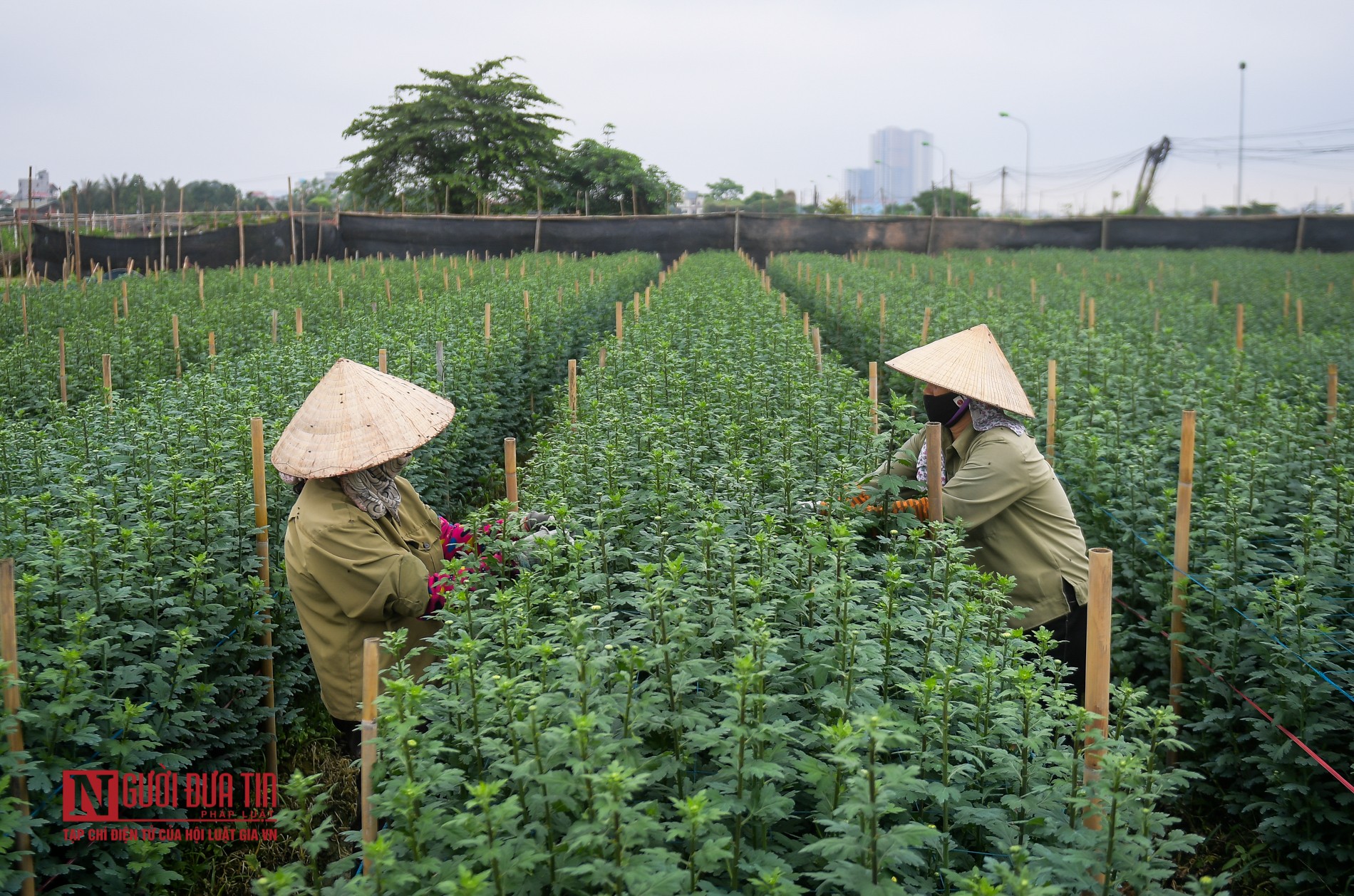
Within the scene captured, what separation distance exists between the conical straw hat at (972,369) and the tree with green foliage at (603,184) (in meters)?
45.1

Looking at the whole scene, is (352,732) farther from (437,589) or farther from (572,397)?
(572,397)

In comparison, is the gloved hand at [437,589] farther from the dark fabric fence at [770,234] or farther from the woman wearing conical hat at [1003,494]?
the dark fabric fence at [770,234]

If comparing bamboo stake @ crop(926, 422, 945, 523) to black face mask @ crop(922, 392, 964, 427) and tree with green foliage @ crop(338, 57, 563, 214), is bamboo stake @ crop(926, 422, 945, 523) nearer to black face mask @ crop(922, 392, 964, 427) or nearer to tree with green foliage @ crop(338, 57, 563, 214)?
black face mask @ crop(922, 392, 964, 427)

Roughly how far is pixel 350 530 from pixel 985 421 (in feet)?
9.52

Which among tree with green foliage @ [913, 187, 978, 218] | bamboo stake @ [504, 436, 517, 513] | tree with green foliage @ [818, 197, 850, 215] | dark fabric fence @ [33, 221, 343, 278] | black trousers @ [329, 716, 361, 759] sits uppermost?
tree with green foliage @ [913, 187, 978, 218]

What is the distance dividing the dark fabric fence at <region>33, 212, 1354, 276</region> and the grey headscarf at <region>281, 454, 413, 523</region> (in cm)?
2947

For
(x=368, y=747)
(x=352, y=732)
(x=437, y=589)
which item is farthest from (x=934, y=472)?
(x=352, y=732)

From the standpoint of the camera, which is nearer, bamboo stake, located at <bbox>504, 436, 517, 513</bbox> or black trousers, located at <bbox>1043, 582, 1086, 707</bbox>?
bamboo stake, located at <bbox>504, 436, 517, 513</bbox>

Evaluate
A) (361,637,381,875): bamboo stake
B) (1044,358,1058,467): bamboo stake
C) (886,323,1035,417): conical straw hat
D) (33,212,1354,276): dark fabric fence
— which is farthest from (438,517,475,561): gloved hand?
(33,212,1354,276): dark fabric fence

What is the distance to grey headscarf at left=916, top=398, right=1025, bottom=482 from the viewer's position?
4512 mm

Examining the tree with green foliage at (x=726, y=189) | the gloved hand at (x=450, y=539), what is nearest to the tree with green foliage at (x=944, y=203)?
the tree with green foliage at (x=726, y=189)

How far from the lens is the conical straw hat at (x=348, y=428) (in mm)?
3793

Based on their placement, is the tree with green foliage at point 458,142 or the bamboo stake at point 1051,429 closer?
the bamboo stake at point 1051,429

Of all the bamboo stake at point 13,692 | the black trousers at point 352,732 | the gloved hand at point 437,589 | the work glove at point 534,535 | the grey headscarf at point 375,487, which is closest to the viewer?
the bamboo stake at point 13,692
